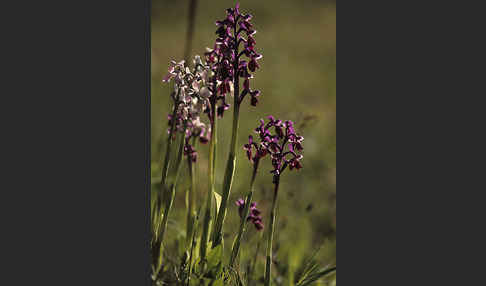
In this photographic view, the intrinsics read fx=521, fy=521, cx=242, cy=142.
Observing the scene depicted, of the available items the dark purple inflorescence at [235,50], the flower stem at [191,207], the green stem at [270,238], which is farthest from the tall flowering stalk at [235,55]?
the flower stem at [191,207]

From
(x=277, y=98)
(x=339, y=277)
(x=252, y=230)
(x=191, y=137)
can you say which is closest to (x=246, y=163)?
(x=277, y=98)

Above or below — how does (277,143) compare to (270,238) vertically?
above

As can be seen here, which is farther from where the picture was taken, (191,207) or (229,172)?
(191,207)

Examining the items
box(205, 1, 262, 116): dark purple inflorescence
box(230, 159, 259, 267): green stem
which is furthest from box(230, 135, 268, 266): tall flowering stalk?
box(205, 1, 262, 116): dark purple inflorescence

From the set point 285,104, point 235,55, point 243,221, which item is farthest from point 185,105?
point 285,104

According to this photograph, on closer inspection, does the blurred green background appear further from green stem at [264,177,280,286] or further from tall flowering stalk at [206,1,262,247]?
green stem at [264,177,280,286]

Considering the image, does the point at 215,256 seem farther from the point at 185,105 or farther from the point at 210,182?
the point at 185,105
